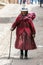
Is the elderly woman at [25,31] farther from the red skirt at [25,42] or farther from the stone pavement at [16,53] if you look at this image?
the stone pavement at [16,53]

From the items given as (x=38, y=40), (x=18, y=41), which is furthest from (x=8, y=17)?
(x=18, y=41)

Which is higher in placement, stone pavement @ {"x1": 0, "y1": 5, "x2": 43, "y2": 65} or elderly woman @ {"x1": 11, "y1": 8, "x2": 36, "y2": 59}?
elderly woman @ {"x1": 11, "y1": 8, "x2": 36, "y2": 59}

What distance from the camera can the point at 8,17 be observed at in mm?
20203

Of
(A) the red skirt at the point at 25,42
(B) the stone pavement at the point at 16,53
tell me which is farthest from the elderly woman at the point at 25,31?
(B) the stone pavement at the point at 16,53

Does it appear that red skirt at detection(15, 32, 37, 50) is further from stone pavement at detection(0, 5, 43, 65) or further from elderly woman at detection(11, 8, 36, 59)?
stone pavement at detection(0, 5, 43, 65)

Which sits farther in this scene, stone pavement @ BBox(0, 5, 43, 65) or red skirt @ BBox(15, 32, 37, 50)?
red skirt @ BBox(15, 32, 37, 50)

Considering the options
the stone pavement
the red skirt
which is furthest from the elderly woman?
the stone pavement

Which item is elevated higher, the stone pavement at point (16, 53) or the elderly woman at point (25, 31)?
the elderly woman at point (25, 31)

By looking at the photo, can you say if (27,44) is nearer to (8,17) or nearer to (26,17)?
(26,17)

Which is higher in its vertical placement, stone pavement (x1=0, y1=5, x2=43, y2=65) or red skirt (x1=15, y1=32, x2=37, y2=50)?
red skirt (x1=15, y1=32, x2=37, y2=50)

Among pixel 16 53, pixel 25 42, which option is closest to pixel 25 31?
pixel 25 42

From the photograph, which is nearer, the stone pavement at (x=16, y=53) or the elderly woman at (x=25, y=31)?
the stone pavement at (x=16, y=53)

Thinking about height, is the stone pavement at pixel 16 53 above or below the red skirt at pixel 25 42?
below

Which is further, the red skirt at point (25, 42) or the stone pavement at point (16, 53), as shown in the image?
the red skirt at point (25, 42)
